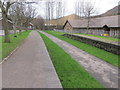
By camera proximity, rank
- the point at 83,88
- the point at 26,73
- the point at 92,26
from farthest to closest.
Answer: the point at 92,26, the point at 26,73, the point at 83,88

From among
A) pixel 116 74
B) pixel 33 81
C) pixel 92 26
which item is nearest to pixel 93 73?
pixel 116 74

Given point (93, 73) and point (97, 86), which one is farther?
point (93, 73)

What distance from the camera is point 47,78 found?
4457mm

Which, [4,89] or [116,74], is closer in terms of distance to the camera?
[4,89]

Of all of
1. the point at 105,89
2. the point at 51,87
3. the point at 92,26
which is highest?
the point at 92,26

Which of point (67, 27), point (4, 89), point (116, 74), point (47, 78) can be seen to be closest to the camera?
point (4, 89)

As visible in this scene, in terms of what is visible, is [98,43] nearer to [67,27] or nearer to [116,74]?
[116,74]

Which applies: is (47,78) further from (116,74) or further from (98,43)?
(98,43)

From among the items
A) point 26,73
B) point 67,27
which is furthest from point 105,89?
point 67,27

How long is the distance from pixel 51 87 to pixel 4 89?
1.32 meters

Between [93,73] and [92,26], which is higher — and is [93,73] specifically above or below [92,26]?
below

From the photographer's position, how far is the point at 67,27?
55406mm

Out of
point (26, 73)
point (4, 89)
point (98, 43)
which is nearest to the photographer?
point (4, 89)

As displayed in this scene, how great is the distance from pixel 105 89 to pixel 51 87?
184 centimetres
